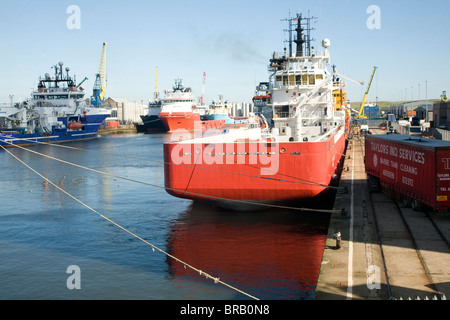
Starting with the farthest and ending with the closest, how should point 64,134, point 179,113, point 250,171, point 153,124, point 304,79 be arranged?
point 153,124
point 179,113
point 64,134
point 304,79
point 250,171

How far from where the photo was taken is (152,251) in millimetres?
18500

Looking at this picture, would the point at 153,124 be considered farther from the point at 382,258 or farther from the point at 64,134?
the point at 382,258

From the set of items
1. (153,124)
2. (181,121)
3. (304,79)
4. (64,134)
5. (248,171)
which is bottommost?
(248,171)

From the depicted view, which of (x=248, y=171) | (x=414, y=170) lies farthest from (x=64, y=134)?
(x=414, y=170)

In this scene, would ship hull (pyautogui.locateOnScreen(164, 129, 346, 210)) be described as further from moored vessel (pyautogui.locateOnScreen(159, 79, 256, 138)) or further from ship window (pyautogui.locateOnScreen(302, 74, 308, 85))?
moored vessel (pyautogui.locateOnScreen(159, 79, 256, 138))

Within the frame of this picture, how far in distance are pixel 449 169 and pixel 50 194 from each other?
90.5 feet

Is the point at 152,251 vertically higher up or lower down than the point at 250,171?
lower down

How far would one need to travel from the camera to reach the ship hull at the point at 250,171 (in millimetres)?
21406

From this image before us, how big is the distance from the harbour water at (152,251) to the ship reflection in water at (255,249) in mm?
39

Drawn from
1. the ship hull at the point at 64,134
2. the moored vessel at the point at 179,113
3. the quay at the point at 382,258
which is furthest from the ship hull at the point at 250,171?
the moored vessel at the point at 179,113

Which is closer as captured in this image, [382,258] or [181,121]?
[382,258]

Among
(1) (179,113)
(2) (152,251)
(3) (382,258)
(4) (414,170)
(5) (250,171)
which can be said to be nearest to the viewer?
(3) (382,258)

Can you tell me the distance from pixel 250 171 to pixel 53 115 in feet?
281
